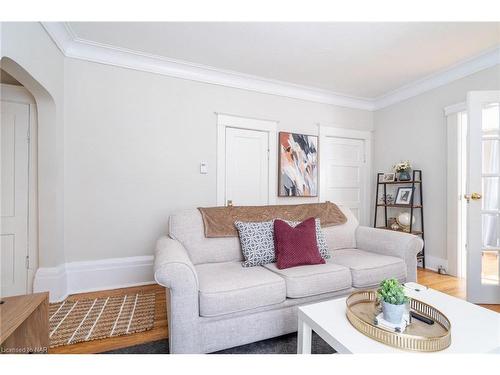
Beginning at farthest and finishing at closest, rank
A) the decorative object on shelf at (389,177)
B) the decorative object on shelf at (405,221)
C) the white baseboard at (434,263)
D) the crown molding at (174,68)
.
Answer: the decorative object on shelf at (389,177)
the decorative object on shelf at (405,221)
the white baseboard at (434,263)
the crown molding at (174,68)

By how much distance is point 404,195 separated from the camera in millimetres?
3408

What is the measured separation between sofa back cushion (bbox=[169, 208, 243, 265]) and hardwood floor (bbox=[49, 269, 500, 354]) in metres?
0.53

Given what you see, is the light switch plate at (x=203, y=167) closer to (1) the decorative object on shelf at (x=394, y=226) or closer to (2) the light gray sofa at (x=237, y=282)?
(2) the light gray sofa at (x=237, y=282)

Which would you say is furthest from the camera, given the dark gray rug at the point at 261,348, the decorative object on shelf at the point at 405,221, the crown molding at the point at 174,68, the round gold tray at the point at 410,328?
the decorative object on shelf at the point at 405,221

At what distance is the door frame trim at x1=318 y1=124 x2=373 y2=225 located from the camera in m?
3.62

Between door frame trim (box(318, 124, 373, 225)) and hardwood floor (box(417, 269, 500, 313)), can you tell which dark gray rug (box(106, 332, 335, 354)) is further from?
door frame trim (box(318, 124, 373, 225))

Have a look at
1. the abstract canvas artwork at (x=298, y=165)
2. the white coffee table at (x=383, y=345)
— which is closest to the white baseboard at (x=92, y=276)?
the abstract canvas artwork at (x=298, y=165)

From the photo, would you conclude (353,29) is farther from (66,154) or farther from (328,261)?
(66,154)

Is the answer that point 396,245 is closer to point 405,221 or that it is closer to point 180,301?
point 405,221

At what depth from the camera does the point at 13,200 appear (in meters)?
2.36

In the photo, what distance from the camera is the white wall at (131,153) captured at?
2469mm

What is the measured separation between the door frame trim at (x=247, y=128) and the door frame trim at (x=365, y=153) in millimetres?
735

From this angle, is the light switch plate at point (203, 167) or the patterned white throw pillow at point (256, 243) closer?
the patterned white throw pillow at point (256, 243)

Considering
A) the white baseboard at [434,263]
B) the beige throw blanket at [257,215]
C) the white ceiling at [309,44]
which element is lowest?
the white baseboard at [434,263]
